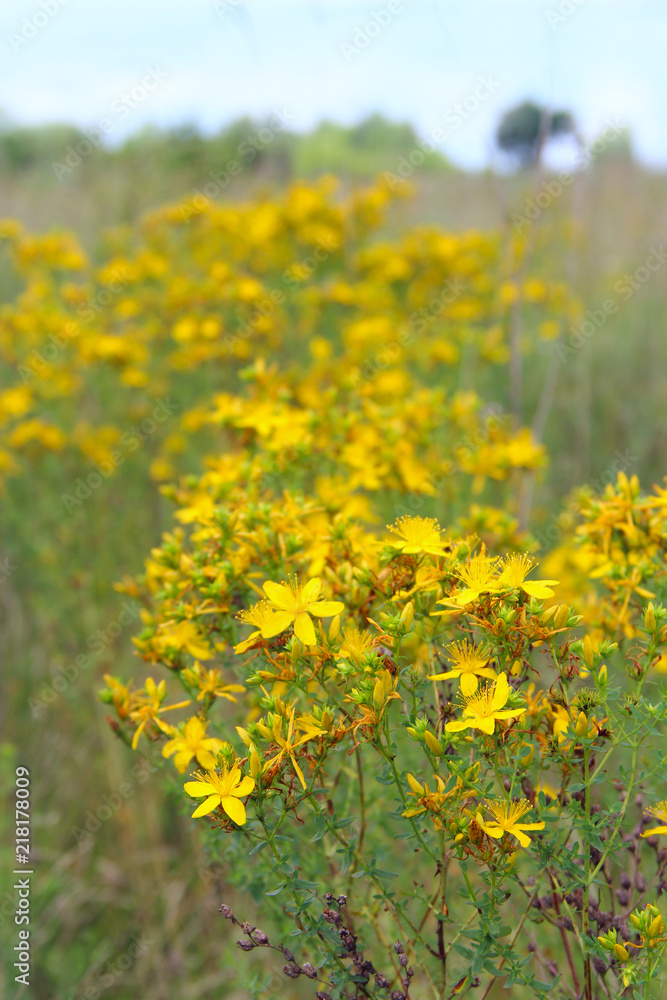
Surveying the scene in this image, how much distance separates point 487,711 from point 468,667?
8 centimetres

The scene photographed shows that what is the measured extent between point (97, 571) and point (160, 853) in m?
1.48

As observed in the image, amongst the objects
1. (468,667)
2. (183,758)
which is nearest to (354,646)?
(468,667)

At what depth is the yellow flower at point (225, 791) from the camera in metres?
→ 1.02

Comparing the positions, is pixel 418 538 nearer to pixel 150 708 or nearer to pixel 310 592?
pixel 310 592

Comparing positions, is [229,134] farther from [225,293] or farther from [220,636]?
[220,636]

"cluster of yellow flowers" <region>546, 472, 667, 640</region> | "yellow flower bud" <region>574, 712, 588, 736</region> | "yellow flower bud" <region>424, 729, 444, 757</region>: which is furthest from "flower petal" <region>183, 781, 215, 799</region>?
"cluster of yellow flowers" <region>546, 472, 667, 640</region>

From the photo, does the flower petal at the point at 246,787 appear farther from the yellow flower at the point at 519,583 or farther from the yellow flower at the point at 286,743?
Answer: the yellow flower at the point at 519,583

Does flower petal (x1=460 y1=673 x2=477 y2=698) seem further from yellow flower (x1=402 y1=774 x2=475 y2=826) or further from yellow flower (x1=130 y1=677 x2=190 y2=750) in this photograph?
yellow flower (x1=130 y1=677 x2=190 y2=750)

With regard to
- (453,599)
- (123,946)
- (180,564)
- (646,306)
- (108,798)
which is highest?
(453,599)

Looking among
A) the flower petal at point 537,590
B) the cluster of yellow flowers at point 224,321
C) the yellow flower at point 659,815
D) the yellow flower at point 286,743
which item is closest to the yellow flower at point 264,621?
the yellow flower at point 286,743

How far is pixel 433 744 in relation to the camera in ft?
3.53

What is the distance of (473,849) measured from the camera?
1110mm

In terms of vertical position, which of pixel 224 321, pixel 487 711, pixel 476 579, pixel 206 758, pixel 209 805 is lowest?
pixel 224 321

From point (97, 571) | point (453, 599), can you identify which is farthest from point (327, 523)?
point (97, 571)
